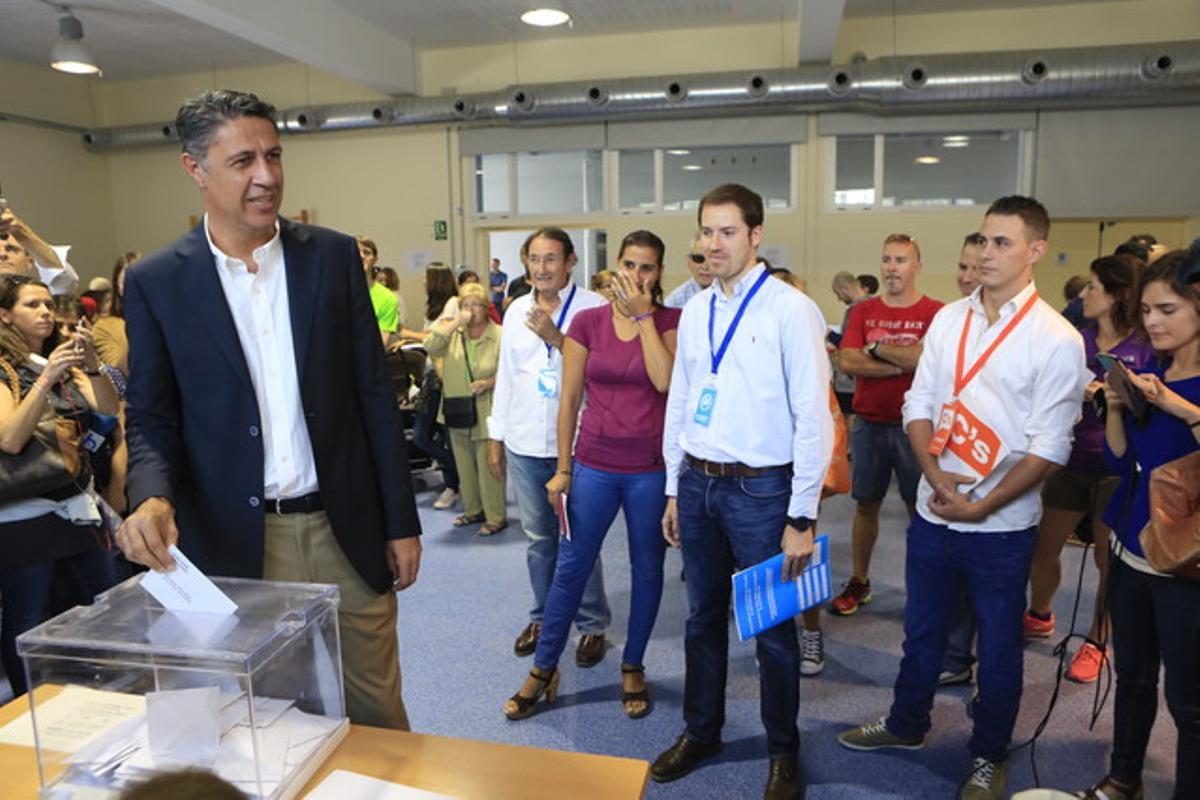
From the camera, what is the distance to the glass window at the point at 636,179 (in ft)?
29.9

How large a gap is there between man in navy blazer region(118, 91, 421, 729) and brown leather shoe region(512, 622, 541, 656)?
1.56 m

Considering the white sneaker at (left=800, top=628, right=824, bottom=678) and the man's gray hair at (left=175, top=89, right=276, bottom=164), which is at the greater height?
the man's gray hair at (left=175, top=89, right=276, bottom=164)

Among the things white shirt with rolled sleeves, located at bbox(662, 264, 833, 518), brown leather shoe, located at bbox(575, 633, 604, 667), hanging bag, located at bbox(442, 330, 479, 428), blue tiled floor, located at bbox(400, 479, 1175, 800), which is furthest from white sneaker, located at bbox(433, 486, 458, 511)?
white shirt with rolled sleeves, located at bbox(662, 264, 833, 518)

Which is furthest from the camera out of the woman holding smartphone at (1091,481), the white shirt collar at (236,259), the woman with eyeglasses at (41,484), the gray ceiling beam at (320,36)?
the gray ceiling beam at (320,36)

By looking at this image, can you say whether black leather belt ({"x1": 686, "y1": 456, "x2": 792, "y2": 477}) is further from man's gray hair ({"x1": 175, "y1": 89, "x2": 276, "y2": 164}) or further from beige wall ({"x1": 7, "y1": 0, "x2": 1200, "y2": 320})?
beige wall ({"x1": 7, "y1": 0, "x2": 1200, "y2": 320})

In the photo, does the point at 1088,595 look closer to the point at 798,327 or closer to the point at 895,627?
the point at 895,627

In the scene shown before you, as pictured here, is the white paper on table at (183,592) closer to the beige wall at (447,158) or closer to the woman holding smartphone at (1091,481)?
the woman holding smartphone at (1091,481)

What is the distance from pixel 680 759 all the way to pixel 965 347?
1.51 meters

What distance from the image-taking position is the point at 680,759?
7.77 ft

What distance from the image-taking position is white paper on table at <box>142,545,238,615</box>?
3.85 feet

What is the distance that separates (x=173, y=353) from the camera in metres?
1.54

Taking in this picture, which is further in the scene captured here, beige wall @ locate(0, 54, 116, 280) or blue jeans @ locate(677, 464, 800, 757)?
beige wall @ locate(0, 54, 116, 280)

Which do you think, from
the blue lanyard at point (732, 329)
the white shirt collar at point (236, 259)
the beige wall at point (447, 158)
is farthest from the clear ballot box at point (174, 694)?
the beige wall at point (447, 158)

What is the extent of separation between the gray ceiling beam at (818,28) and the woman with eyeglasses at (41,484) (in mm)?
5733
